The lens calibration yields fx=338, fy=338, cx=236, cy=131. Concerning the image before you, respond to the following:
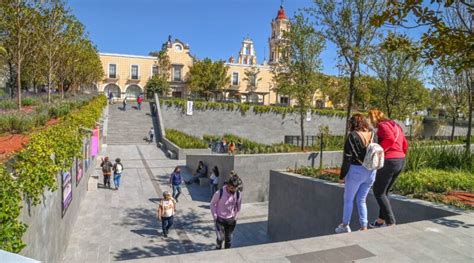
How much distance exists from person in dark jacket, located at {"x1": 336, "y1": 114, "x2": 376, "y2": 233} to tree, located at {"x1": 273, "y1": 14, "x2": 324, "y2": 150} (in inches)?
513

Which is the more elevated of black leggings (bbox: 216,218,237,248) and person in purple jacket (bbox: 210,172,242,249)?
person in purple jacket (bbox: 210,172,242,249)

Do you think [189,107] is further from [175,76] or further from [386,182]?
[386,182]

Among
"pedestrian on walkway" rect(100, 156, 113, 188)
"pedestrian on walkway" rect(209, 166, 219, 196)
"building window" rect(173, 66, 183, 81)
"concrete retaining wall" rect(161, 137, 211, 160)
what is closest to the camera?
"pedestrian on walkway" rect(209, 166, 219, 196)

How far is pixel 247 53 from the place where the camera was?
98.9 metres

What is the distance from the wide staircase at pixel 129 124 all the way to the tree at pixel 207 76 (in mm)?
14540

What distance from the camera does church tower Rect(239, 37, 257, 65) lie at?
3816 inches

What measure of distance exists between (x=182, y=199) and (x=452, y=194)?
30.5 feet

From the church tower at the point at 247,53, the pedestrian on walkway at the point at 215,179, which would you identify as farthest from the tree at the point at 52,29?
the church tower at the point at 247,53

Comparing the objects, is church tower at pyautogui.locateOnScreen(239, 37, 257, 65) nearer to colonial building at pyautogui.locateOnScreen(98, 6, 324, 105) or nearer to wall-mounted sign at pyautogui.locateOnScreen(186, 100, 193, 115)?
colonial building at pyautogui.locateOnScreen(98, 6, 324, 105)

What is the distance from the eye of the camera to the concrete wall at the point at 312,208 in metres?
5.57

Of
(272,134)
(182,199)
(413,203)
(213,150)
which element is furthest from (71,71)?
(413,203)

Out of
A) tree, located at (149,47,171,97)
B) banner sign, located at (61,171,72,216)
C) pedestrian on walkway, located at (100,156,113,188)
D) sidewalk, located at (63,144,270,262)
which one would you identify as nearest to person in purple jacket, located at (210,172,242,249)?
sidewalk, located at (63,144,270,262)

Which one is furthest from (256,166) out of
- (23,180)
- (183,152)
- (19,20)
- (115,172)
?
(19,20)

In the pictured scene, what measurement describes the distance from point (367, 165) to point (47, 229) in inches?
205
